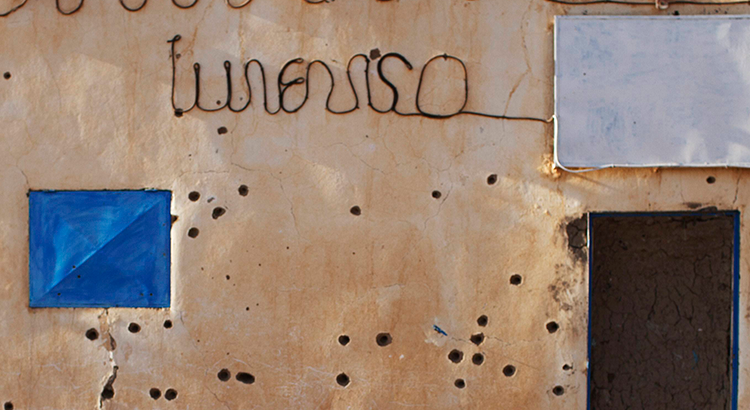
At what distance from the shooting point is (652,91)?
3.60 meters

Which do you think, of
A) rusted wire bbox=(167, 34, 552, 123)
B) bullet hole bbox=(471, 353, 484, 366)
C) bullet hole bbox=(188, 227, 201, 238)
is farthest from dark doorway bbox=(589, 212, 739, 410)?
bullet hole bbox=(188, 227, 201, 238)

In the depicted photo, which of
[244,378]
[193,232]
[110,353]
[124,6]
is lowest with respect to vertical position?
[244,378]

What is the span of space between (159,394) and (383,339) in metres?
1.49

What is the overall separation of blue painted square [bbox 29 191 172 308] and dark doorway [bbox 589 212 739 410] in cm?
293

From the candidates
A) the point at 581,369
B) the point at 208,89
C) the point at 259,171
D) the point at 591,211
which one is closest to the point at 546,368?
the point at 581,369

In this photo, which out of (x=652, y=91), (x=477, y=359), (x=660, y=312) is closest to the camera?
(x=652, y=91)

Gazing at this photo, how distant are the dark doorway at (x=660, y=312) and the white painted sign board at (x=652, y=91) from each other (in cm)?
71

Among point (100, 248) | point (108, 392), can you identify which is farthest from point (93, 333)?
point (100, 248)

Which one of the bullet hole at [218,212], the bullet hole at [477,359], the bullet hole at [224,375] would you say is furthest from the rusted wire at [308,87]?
the bullet hole at [224,375]

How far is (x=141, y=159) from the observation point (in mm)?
3758

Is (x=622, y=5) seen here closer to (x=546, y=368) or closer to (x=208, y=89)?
(x=546, y=368)

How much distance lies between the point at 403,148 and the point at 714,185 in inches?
76.5

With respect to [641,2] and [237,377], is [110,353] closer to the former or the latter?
[237,377]

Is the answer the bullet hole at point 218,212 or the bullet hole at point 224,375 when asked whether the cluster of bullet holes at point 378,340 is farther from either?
the bullet hole at point 218,212
